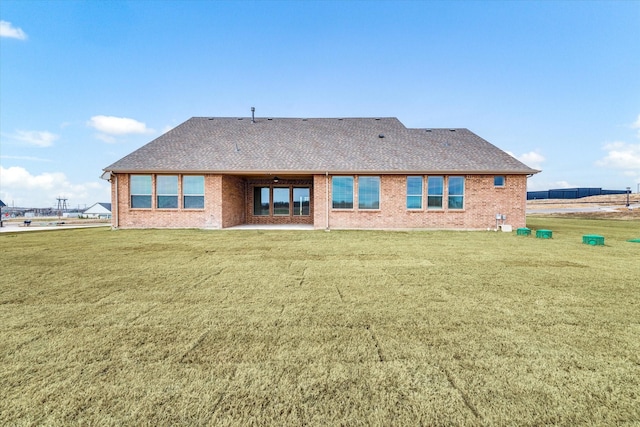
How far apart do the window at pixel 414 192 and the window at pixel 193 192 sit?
1095cm

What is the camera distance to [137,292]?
4.48 metres

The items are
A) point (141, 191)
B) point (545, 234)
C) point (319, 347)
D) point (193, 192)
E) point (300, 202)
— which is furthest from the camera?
point (300, 202)

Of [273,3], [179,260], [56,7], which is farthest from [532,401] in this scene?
[56,7]

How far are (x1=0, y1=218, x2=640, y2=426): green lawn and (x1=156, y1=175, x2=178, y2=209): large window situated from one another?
9128mm

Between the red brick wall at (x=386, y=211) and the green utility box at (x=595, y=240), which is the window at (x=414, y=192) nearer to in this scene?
the red brick wall at (x=386, y=211)

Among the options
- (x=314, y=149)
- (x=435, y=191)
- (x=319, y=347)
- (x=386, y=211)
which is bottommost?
(x=319, y=347)

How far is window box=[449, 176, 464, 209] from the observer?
571 inches

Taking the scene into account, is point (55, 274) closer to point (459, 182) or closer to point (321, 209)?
point (321, 209)

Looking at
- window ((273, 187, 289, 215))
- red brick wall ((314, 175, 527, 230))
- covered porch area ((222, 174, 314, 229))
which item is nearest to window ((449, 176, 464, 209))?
red brick wall ((314, 175, 527, 230))

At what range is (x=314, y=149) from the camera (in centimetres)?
1622

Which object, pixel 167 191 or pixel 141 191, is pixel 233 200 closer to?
pixel 167 191

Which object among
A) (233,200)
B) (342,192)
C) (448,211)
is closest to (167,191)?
(233,200)

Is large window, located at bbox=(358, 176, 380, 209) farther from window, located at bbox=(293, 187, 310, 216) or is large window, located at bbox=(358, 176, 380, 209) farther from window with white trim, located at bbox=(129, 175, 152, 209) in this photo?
window with white trim, located at bbox=(129, 175, 152, 209)

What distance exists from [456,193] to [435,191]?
1.10 meters
